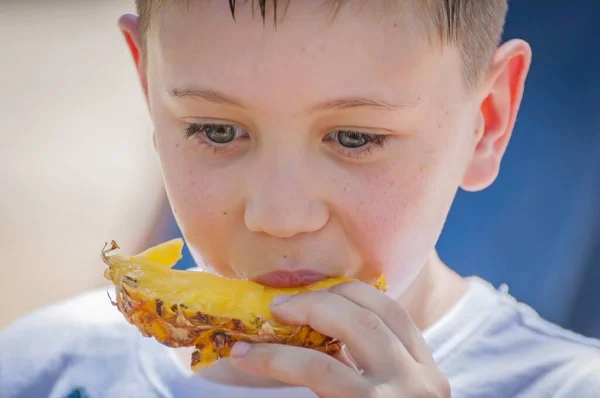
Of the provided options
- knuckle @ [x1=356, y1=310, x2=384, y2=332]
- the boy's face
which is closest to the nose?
the boy's face

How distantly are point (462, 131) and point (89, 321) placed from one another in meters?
0.71

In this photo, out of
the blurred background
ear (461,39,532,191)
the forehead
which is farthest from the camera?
the blurred background

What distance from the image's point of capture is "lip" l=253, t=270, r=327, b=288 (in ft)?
3.28

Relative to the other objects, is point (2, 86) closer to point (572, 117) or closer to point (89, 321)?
point (89, 321)

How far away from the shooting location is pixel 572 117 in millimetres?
1627

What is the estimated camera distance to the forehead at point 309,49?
923mm

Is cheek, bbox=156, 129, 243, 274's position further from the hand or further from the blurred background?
the blurred background

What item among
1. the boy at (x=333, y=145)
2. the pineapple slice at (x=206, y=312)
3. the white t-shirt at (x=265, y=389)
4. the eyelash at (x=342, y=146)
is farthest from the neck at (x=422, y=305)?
the eyelash at (x=342, y=146)

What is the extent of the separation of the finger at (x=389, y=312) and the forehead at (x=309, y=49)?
22 cm

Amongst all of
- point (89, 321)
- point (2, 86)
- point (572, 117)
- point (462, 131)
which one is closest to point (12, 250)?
point (2, 86)

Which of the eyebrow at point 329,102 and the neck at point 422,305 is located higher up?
the eyebrow at point 329,102

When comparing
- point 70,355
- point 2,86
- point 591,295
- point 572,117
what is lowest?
point 70,355

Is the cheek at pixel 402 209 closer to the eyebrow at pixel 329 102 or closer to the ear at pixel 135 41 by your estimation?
the eyebrow at pixel 329 102

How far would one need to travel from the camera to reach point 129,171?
→ 3.02 metres
